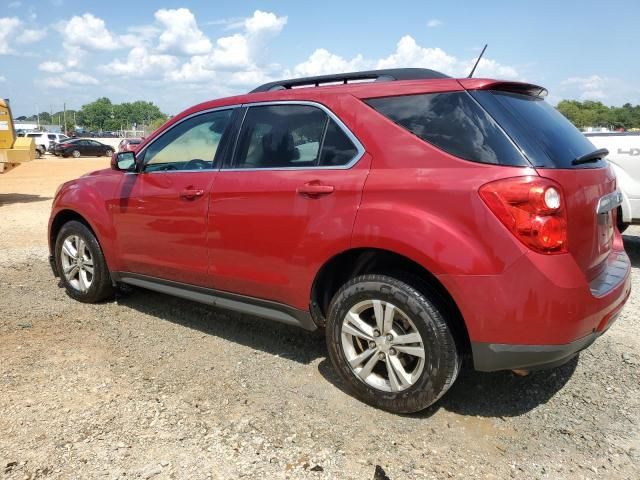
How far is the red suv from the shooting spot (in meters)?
2.65

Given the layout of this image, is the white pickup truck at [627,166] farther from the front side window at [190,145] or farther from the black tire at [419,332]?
the front side window at [190,145]

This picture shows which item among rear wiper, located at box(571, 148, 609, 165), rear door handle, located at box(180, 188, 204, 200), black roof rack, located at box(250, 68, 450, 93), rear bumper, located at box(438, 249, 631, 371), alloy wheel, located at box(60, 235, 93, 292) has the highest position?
black roof rack, located at box(250, 68, 450, 93)

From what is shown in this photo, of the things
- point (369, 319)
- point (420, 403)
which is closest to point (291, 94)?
point (369, 319)

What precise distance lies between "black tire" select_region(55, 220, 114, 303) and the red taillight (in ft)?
11.5

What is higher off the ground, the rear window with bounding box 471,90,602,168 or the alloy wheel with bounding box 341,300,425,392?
the rear window with bounding box 471,90,602,168

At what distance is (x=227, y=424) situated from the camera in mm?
3020

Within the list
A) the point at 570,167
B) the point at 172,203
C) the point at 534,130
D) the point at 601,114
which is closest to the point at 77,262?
the point at 172,203

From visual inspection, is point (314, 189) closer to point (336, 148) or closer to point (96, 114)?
point (336, 148)

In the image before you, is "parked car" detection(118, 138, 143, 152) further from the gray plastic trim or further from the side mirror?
the gray plastic trim

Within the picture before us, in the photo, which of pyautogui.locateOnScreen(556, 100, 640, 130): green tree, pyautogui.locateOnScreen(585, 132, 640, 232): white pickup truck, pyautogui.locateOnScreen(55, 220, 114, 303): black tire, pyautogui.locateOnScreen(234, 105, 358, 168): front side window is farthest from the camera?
pyautogui.locateOnScreen(556, 100, 640, 130): green tree

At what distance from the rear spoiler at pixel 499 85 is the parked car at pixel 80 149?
3904 centimetres

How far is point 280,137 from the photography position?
3.61 metres

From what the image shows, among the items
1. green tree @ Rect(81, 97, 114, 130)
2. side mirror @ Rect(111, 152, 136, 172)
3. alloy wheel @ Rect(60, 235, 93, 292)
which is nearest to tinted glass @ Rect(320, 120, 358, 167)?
side mirror @ Rect(111, 152, 136, 172)

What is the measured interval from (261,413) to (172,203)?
5.67ft
